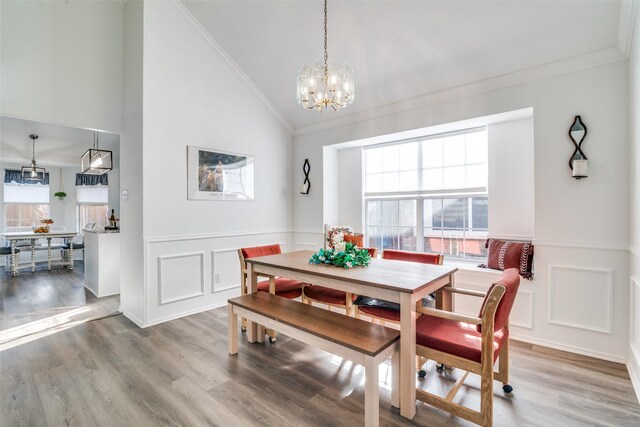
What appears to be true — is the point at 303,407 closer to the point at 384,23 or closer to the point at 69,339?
the point at 69,339

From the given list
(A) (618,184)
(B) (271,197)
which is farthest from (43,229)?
(A) (618,184)

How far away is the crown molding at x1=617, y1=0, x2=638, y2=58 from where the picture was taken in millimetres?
2100

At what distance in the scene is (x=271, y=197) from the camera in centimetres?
483

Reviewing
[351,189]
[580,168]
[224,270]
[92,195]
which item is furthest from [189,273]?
[92,195]

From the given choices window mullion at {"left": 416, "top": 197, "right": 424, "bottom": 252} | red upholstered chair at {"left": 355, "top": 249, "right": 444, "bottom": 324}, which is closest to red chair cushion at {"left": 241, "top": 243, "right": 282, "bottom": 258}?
red upholstered chair at {"left": 355, "top": 249, "right": 444, "bottom": 324}

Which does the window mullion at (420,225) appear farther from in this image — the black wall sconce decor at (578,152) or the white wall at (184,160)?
the white wall at (184,160)

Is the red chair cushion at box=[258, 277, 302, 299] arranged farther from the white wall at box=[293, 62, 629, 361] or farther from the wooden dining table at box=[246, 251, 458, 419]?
the white wall at box=[293, 62, 629, 361]

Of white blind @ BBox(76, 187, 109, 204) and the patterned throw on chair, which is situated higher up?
white blind @ BBox(76, 187, 109, 204)

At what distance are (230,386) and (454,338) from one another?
1.62 meters

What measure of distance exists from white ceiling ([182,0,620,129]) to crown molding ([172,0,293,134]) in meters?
0.06

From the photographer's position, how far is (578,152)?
104 inches

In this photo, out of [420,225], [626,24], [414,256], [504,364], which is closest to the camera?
[504,364]

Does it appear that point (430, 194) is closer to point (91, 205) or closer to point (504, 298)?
point (504, 298)

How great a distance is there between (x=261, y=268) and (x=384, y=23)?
9.09 ft
